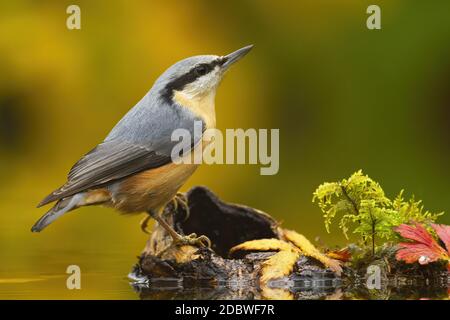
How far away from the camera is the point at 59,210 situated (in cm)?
489

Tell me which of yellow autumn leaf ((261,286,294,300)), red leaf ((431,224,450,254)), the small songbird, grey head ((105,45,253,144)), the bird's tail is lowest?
yellow autumn leaf ((261,286,294,300))

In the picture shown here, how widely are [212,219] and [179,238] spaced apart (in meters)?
0.53

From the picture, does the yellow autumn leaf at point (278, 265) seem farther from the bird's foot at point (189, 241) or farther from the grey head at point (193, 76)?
the grey head at point (193, 76)

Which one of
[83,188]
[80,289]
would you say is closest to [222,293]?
[80,289]

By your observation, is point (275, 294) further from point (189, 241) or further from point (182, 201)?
point (182, 201)

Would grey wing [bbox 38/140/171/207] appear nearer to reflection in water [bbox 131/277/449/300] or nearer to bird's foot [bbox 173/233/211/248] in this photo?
bird's foot [bbox 173/233/211/248]

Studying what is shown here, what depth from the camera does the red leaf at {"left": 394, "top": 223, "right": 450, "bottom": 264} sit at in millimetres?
4539

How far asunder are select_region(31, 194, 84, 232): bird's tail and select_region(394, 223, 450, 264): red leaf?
1.82 m

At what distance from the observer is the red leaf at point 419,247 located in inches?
179

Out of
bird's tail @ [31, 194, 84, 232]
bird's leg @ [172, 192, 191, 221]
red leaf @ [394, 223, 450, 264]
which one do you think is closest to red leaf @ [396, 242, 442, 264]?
red leaf @ [394, 223, 450, 264]

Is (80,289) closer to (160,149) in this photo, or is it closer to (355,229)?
(160,149)

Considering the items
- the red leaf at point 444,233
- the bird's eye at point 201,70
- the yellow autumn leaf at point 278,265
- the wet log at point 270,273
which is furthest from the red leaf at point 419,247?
the bird's eye at point 201,70

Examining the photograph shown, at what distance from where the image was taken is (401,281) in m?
4.64

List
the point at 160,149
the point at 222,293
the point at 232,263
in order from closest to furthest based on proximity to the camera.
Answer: the point at 222,293, the point at 232,263, the point at 160,149
